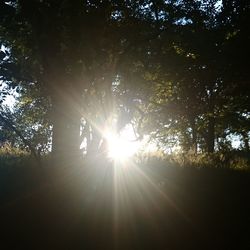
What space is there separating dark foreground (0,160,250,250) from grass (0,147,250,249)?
2 cm

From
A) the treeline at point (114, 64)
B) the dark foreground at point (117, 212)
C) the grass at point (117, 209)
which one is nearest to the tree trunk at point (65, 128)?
the treeline at point (114, 64)

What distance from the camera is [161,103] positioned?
25469 millimetres

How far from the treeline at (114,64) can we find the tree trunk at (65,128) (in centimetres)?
3

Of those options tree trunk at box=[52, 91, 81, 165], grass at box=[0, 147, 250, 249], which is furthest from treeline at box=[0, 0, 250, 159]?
grass at box=[0, 147, 250, 249]

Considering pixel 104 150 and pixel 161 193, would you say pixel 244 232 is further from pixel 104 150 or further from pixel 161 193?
pixel 104 150

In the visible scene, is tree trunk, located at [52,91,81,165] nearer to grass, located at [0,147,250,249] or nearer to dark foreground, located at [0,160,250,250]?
grass, located at [0,147,250,249]

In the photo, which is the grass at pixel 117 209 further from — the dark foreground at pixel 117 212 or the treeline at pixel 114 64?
the treeline at pixel 114 64

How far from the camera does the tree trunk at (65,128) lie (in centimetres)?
902

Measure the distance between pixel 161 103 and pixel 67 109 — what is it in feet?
55.1

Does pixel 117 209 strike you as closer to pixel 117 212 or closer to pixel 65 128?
pixel 117 212

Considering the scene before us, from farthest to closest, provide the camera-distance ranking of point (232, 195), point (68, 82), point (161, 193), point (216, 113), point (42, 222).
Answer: point (216, 113) → point (232, 195) → point (161, 193) → point (42, 222) → point (68, 82)

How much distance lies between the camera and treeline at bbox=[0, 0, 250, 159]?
7.55 meters

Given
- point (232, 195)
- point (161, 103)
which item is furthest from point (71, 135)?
point (161, 103)

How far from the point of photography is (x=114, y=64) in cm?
963
